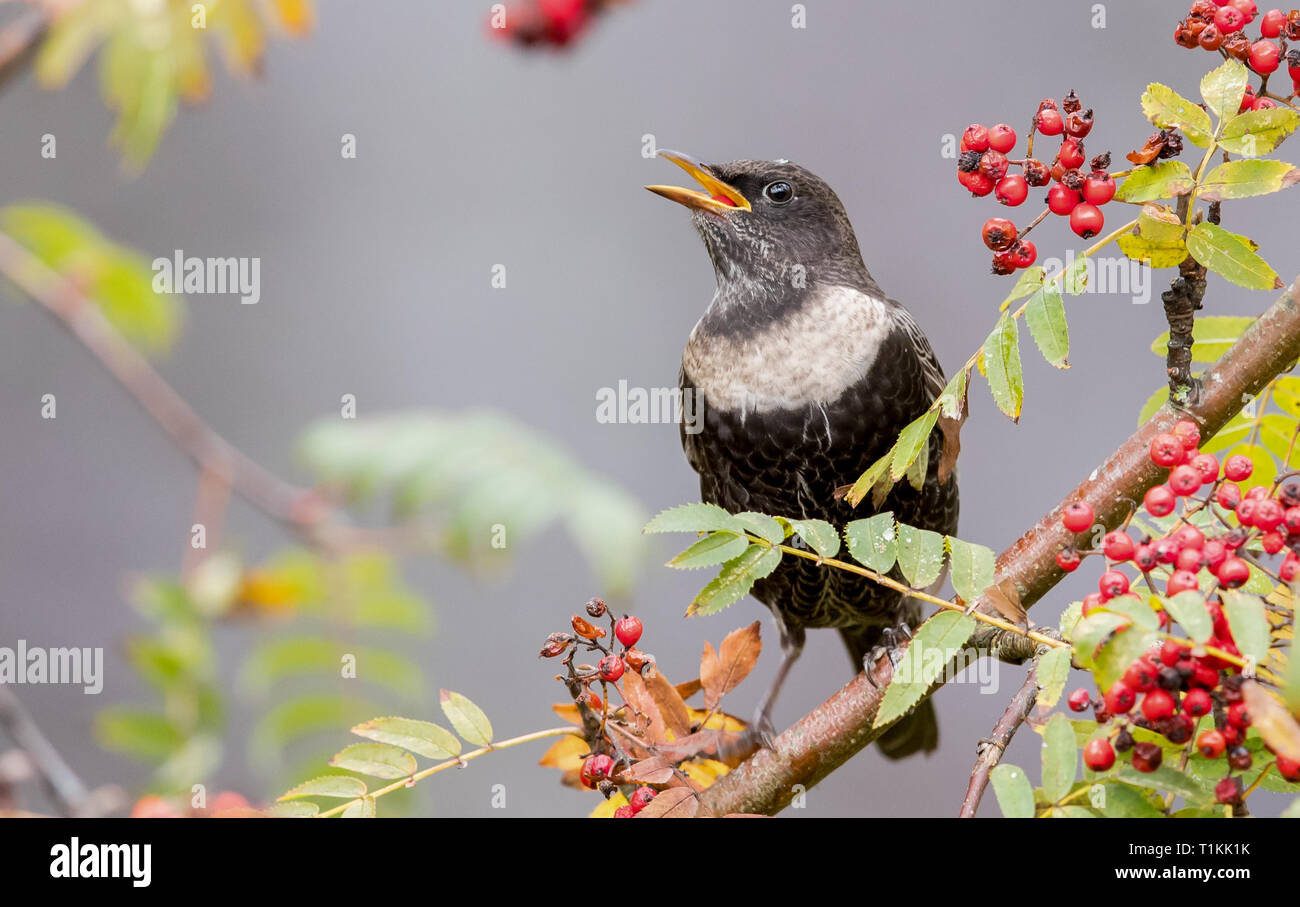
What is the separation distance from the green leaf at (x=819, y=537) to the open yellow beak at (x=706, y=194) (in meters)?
1.04

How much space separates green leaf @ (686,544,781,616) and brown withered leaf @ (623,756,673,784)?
0.19 metres

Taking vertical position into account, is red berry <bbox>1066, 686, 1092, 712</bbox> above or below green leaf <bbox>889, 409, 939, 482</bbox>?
below

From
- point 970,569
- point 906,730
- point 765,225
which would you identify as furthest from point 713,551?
point 906,730

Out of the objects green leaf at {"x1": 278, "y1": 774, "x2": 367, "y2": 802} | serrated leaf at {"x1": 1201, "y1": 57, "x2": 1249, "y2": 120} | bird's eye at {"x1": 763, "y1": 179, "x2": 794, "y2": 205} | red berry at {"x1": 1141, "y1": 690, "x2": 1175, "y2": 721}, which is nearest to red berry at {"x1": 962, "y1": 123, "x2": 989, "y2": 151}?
serrated leaf at {"x1": 1201, "y1": 57, "x2": 1249, "y2": 120}

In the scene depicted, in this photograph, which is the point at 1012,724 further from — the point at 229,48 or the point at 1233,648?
the point at 229,48

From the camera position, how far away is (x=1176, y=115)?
50.4 inches

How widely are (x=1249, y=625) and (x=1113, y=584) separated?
0.12 m

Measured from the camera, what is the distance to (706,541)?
1373 mm

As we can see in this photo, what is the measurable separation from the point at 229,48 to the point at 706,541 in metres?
1.00

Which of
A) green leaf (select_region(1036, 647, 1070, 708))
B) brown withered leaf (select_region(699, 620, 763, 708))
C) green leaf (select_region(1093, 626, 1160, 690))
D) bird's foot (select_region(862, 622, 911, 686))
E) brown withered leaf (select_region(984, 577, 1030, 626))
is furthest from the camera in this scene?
bird's foot (select_region(862, 622, 911, 686))

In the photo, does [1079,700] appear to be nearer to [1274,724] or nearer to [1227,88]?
[1274,724]

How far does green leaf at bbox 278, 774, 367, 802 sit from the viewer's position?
1.35m

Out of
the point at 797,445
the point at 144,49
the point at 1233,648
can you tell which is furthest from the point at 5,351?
the point at 1233,648

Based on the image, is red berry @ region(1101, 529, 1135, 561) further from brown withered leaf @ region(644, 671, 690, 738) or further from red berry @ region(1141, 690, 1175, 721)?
brown withered leaf @ region(644, 671, 690, 738)
